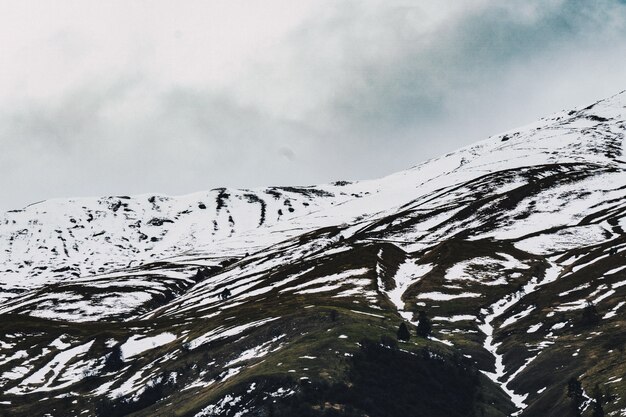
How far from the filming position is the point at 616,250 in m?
174

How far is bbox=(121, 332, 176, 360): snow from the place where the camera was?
154 meters

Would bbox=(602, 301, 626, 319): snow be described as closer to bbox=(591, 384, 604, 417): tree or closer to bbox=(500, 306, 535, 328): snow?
bbox=(500, 306, 535, 328): snow

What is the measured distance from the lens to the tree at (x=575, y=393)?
93375mm

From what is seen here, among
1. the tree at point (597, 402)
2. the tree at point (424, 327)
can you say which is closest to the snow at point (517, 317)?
the tree at point (424, 327)

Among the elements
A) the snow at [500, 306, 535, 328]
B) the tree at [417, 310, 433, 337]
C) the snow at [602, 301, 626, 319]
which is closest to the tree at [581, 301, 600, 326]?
the snow at [602, 301, 626, 319]

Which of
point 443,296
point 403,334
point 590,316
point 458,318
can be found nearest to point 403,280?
point 443,296

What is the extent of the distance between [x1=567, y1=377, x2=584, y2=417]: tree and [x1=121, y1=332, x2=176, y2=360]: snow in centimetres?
8192

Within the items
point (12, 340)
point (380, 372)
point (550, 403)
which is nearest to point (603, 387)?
point (550, 403)

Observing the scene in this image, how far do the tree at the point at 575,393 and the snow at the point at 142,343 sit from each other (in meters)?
81.9

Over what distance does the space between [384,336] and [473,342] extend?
50.8 feet

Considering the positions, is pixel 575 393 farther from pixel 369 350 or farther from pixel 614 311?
pixel 614 311

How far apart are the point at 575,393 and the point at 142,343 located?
90.5 metres

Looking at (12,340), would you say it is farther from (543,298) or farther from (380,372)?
(543,298)

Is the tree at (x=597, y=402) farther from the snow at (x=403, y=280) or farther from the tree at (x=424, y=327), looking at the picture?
the snow at (x=403, y=280)
